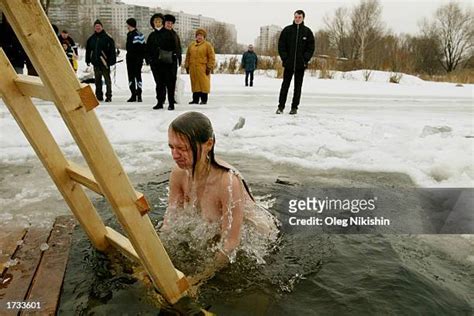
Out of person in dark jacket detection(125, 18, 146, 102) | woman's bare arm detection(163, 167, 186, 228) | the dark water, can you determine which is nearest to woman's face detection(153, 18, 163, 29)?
person in dark jacket detection(125, 18, 146, 102)

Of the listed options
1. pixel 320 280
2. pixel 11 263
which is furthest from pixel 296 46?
pixel 11 263

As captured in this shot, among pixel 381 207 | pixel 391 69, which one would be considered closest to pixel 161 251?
pixel 381 207

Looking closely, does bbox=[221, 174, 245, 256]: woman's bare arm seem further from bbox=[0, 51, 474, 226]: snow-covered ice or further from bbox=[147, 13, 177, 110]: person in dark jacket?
bbox=[147, 13, 177, 110]: person in dark jacket

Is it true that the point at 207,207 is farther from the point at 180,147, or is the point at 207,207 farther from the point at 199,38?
the point at 199,38

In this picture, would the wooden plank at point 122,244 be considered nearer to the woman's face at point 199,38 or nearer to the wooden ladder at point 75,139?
the wooden ladder at point 75,139

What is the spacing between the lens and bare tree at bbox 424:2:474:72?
43.4 m

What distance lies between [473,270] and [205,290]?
66.7 inches

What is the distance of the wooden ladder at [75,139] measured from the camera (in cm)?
133

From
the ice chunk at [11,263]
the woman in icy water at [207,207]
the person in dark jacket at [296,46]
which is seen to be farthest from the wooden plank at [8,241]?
the person in dark jacket at [296,46]

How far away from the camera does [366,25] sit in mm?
44469

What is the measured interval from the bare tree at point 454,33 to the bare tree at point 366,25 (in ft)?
22.0

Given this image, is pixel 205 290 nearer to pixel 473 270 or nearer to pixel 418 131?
pixel 473 270

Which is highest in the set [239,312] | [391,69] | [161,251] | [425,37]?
[425,37]

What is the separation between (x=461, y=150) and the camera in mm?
4820
